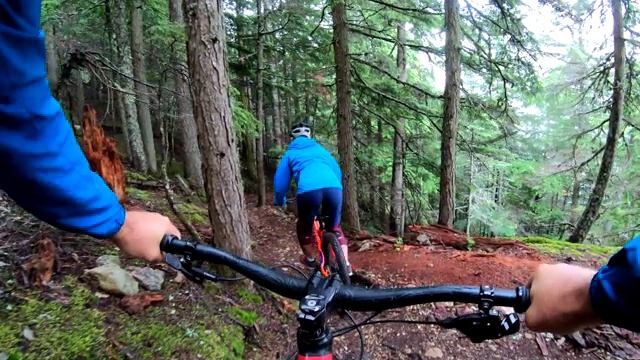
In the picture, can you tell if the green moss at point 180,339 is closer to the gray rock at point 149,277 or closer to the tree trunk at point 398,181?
the gray rock at point 149,277

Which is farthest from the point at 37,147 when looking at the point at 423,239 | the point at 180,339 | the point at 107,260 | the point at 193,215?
the point at 423,239

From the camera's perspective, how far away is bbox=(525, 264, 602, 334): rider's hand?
3.07 feet

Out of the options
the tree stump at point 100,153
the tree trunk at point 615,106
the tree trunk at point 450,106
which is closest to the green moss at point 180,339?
the tree stump at point 100,153

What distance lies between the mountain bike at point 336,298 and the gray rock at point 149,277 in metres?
2.61

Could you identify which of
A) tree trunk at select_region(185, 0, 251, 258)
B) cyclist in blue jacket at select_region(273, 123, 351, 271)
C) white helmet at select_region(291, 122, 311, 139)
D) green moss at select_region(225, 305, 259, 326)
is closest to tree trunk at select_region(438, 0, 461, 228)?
cyclist in blue jacket at select_region(273, 123, 351, 271)

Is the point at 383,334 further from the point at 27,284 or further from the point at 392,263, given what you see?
the point at 27,284

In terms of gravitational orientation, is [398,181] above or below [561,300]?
below

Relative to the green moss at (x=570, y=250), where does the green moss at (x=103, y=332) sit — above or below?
above

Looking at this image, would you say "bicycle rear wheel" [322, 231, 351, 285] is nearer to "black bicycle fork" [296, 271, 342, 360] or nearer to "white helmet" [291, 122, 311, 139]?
"white helmet" [291, 122, 311, 139]

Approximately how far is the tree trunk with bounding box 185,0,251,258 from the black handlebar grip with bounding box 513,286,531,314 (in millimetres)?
3587

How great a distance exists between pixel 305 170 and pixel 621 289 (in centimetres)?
507

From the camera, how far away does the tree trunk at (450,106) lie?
354 inches

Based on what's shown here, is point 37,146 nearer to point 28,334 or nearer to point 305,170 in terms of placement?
point 28,334

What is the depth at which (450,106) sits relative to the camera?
934 cm
